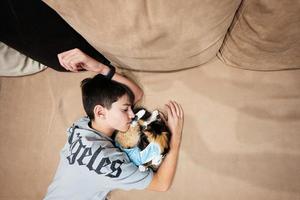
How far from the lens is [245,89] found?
95 cm

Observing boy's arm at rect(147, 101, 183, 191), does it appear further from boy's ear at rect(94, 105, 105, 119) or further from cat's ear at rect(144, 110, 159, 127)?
boy's ear at rect(94, 105, 105, 119)

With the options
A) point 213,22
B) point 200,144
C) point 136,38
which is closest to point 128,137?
point 200,144

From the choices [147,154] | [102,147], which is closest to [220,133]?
[147,154]

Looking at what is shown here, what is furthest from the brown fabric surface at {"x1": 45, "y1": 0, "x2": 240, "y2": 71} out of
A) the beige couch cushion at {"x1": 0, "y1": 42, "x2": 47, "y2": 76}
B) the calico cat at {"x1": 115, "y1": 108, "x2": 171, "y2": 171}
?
the beige couch cushion at {"x1": 0, "y1": 42, "x2": 47, "y2": 76}

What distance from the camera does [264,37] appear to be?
797mm

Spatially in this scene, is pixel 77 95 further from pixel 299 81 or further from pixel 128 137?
pixel 299 81

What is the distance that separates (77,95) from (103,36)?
0.37 metres

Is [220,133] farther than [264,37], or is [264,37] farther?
[220,133]

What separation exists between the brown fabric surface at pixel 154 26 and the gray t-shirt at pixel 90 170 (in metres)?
0.31

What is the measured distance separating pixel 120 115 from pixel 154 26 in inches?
15.0

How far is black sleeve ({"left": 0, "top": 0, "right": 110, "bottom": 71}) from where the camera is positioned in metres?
0.90

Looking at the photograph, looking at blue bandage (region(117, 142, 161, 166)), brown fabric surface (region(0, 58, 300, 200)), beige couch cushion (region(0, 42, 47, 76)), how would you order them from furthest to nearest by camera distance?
beige couch cushion (region(0, 42, 47, 76))
blue bandage (region(117, 142, 161, 166))
brown fabric surface (region(0, 58, 300, 200))

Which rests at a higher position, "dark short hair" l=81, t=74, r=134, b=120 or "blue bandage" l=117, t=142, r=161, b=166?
"dark short hair" l=81, t=74, r=134, b=120

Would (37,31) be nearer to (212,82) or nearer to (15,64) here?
(15,64)
